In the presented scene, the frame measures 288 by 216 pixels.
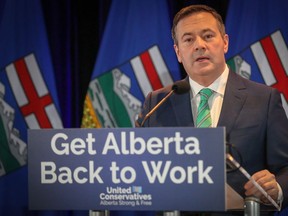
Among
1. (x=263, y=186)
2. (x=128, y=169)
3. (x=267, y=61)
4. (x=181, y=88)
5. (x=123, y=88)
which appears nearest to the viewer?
(x=128, y=169)

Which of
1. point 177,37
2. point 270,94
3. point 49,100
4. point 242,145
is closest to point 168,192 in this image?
point 242,145

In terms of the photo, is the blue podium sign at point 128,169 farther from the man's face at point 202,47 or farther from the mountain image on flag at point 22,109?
the mountain image on flag at point 22,109

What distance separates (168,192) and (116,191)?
147mm

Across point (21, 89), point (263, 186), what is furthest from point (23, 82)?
point (263, 186)

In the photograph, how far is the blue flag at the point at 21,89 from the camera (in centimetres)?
383

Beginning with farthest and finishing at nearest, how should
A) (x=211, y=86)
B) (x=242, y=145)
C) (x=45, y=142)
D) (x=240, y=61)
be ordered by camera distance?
(x=240, y=61) → (x=211, y=86) → (x=242, y=145) → (x=45, y=142)

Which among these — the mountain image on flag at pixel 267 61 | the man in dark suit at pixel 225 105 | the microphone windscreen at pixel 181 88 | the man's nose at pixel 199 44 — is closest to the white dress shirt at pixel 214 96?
the man in dark suit at pixel 225 105

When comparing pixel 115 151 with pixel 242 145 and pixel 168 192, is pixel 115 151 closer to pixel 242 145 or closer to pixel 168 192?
pixel 168 192

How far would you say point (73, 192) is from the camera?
1.57 m

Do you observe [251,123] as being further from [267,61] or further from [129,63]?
[129,63]

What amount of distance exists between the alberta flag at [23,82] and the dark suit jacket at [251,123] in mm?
1790

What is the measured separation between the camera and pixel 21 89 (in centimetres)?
386

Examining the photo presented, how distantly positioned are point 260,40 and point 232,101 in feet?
5.12

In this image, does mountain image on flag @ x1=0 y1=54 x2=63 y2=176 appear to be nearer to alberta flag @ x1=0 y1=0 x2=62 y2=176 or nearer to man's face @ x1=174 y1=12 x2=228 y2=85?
alberta flag @ x1=0 y1=0 x2=62 y2=176
